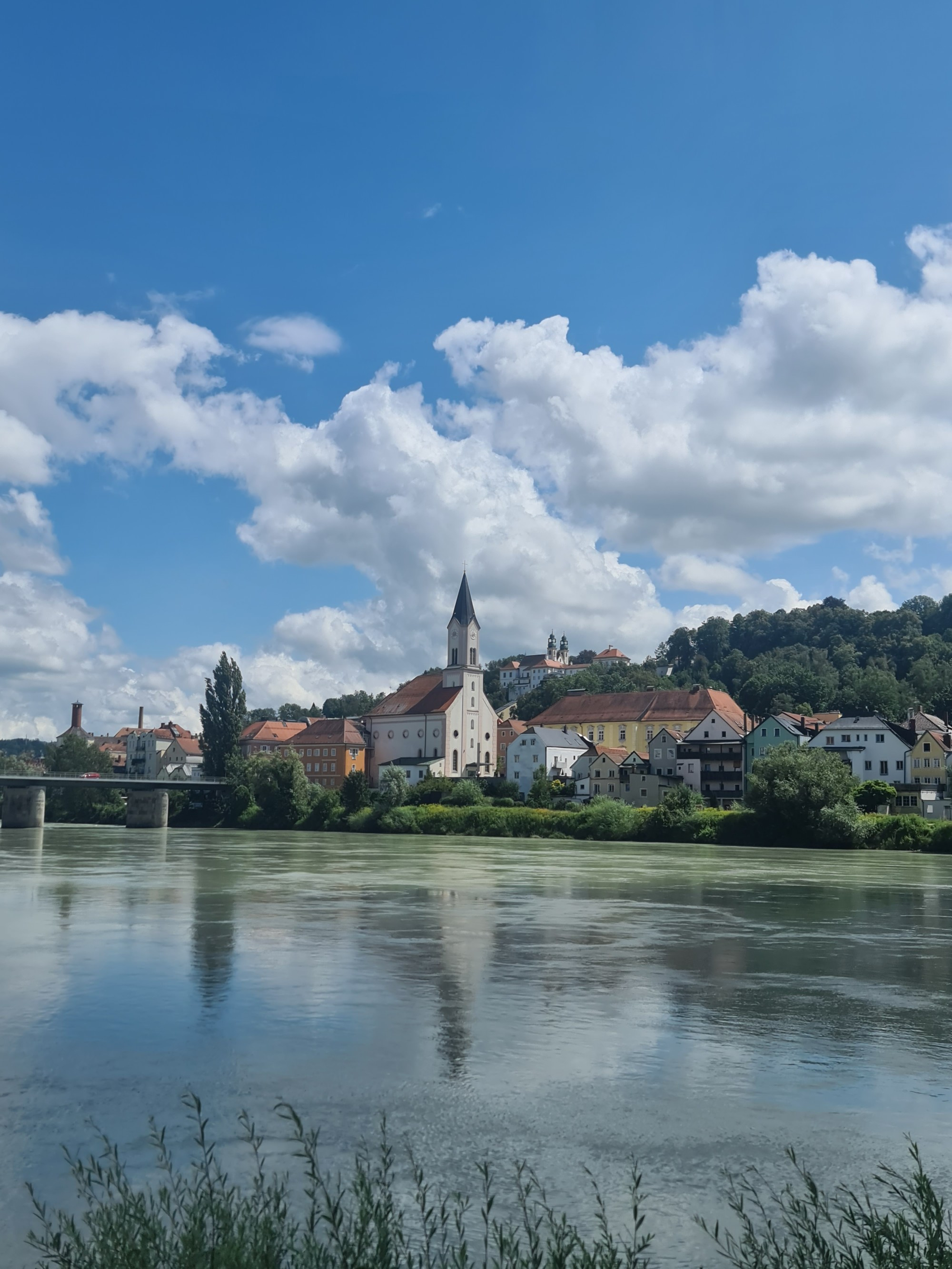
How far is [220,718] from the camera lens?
13238cm

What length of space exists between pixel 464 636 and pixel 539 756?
30370 mm

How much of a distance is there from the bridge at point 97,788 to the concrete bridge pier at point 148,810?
0.05 m

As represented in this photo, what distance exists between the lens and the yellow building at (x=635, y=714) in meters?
140

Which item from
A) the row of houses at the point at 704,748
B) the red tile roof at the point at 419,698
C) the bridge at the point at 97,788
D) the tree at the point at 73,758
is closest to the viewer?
the row of houses at the point at 704,748

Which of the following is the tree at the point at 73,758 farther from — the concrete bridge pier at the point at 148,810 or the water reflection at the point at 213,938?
the water reflection at the point at 213,938

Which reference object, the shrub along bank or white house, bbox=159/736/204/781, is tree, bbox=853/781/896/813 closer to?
the shrub along bank

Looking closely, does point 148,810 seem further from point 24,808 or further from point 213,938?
point 213,938

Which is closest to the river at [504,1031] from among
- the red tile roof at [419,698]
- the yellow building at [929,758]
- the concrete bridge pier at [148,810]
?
the yellow building at [929,758]

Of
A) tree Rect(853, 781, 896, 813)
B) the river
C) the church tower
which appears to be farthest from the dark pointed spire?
the river

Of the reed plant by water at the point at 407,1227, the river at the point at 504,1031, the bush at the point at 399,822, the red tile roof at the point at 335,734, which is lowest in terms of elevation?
the bush at the point at 399,822

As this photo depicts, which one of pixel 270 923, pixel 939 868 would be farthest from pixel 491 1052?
pixel 939 868

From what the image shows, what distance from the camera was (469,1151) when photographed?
10727mm

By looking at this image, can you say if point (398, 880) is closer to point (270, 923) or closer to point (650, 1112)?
point (270, 923)

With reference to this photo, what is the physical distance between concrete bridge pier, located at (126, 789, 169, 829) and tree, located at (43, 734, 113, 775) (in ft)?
145
